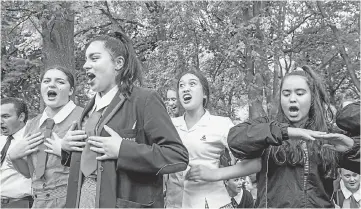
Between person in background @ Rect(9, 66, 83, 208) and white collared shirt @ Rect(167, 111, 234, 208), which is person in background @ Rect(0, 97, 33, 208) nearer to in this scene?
person in background @ Rect(9, 66, 83, 208)

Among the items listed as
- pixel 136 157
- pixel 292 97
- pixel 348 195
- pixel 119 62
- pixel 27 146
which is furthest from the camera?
pixel 348 195

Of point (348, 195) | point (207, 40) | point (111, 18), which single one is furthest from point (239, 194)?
point (111, 18)

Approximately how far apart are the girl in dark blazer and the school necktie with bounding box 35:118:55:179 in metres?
0.70

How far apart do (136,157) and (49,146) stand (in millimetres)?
1094

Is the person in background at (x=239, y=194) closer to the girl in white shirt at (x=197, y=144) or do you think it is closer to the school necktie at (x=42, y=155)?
the girl in white shirt at (x=197, y=144)

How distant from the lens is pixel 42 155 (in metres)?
3.58

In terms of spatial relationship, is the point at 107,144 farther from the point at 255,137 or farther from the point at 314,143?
the point at 314,143

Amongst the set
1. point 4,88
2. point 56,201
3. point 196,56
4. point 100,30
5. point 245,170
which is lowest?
point 56,201

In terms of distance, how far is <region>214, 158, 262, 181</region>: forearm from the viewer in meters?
3.04

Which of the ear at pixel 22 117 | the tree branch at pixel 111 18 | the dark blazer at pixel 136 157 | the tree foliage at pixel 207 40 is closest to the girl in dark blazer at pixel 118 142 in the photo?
the dark blazer at pixel 136 157

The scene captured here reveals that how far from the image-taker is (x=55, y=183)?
11.5ft

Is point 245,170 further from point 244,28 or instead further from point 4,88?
point 4,88

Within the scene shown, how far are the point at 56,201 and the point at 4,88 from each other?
321 inches

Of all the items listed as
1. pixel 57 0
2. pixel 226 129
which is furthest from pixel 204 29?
pixel 226 129
